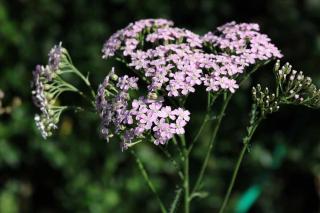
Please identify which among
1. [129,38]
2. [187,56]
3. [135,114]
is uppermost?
[129,38]

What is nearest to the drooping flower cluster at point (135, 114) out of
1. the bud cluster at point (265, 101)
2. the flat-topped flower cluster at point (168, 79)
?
the flat-topped flower cluster at point (168, 79)

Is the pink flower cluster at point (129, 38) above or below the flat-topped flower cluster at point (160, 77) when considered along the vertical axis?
above

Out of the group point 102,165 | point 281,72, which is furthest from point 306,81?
point 102,165

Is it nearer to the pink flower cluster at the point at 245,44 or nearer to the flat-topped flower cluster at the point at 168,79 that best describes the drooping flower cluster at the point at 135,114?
the flat-topped flower cluster at the point at 168,79

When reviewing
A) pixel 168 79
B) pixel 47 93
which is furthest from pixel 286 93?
pixel 47 93

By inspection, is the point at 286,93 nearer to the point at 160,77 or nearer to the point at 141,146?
the point at 160,77

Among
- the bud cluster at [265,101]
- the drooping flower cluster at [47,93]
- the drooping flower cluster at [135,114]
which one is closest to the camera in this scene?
the drooping flower cluster at [135,114]

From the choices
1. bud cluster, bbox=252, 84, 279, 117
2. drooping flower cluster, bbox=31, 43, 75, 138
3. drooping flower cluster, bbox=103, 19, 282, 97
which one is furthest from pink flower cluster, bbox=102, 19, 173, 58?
bud cluster, bbox=252, 84, 279, 117
